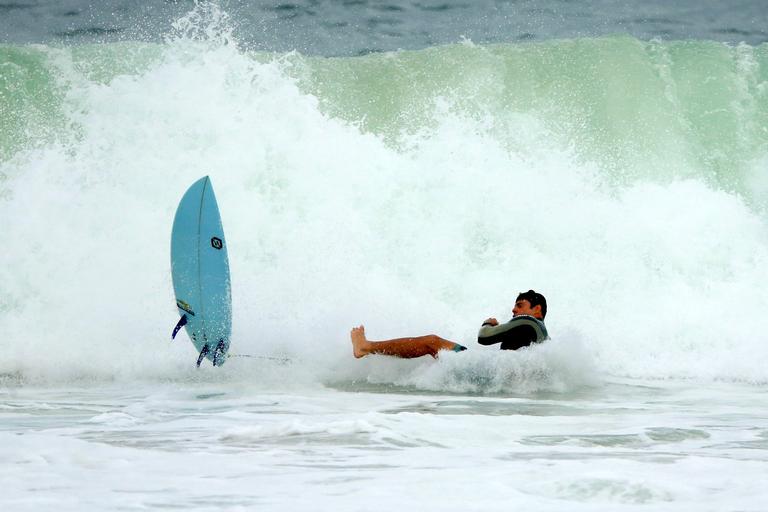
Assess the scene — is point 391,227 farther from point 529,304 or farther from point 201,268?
point 529,304

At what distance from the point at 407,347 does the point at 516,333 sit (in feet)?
2.86

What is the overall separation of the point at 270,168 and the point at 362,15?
10.0 ft

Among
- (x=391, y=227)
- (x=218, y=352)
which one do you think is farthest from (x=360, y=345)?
(x=391, y=227)

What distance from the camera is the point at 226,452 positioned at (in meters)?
5.17

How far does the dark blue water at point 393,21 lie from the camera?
14.2 m

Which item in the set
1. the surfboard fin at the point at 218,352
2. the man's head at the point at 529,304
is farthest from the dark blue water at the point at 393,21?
the man's head at the point at 529,304

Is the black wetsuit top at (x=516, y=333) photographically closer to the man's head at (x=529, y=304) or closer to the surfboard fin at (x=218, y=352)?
the man's head at (x=529, y=304)

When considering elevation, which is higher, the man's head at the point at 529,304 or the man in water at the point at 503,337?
the man's head at the point at 529,304

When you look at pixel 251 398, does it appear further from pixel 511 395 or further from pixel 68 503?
pixel 68 503

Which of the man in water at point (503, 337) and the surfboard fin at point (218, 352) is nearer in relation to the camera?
the man in water at point (503, 337)

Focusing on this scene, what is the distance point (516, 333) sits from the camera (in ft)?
24.9

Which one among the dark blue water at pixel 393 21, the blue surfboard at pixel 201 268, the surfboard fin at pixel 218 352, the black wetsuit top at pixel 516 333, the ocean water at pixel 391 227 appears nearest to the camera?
the ocean water at pixel 391 227

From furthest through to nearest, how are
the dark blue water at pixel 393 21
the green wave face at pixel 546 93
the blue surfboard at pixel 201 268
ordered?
the dark blue water at pixel 393 21
the green wave face at pixel 546 93
the blue surfboard at pixel 201 268

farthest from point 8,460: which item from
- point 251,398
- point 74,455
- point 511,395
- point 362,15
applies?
point 362,15
